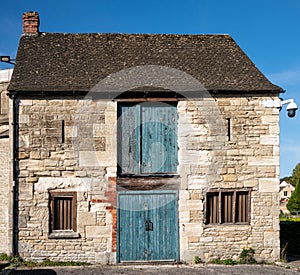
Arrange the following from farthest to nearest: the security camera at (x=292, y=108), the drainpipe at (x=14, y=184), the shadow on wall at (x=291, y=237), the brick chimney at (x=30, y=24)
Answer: the shadow on wall at (x=291, y=237)
the brick chimney at (x=30, y=24)
the security camera at (x=292, y=108)
the drainpipe at (x=14, y=184)

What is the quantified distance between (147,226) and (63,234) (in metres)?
2.28

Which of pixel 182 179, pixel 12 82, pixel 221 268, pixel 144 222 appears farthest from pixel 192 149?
pixel 12 82

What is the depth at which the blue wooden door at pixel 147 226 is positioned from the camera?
1212 centimetres

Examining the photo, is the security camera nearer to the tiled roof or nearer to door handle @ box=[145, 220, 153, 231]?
the tiled roof

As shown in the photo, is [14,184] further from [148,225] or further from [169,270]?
[169,270]

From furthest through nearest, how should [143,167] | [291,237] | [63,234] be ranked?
[291,237]
[143,167]
[63,234]

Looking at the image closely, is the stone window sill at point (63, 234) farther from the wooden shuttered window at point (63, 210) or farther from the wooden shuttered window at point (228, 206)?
the wooden shuttered window at point (228, 206)

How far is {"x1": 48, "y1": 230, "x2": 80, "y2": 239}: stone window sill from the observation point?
1188 centimetres

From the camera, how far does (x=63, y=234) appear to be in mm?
11930

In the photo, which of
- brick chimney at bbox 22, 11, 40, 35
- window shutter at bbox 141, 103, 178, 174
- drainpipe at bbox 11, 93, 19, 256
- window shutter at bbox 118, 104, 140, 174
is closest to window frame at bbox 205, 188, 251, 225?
window shutter at bbox 141, 103, 178, 174

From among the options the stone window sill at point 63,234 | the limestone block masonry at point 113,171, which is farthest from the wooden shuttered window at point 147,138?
the stone window sill at point 63,234

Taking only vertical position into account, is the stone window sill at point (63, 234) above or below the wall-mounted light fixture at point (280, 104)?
below

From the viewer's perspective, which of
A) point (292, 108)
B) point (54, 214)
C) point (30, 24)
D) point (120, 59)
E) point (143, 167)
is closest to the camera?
point (54, 214)

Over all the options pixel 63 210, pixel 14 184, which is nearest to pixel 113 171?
pixel 63 210
